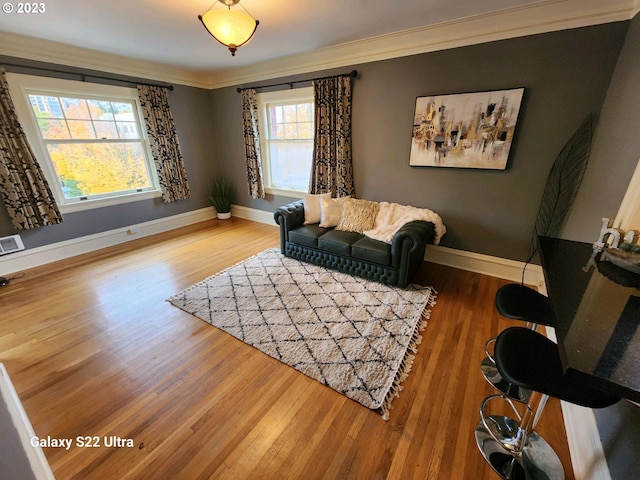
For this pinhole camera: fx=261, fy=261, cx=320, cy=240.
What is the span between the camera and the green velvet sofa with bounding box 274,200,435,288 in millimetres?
2570

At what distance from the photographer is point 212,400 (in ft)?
5.22

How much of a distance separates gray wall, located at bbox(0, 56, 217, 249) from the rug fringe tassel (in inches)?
170

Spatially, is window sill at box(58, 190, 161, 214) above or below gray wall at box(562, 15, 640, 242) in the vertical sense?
below

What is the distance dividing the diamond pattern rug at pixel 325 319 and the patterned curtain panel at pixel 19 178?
2193 mm

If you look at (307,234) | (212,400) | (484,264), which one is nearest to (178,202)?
(307,234)

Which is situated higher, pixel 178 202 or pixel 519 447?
pixel 178 202

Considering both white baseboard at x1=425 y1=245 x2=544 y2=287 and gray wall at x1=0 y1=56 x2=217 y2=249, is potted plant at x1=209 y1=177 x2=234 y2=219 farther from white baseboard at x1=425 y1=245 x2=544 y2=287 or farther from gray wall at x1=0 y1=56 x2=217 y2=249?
white baseboard at x1=425 y1=245 x2=544 y2=287

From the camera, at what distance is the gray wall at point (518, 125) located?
88.7 inches

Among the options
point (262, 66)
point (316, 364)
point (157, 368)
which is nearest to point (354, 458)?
point (316, 364)

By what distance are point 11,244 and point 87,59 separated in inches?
96.1

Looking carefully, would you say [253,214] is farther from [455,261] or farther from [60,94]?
[455,261]

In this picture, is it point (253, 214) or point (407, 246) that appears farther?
point (253, 214)

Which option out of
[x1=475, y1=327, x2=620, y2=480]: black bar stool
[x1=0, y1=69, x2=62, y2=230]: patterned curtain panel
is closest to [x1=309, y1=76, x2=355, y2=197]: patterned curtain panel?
[x1=475, y1=327, x2=620, y2=480]: black bar stool

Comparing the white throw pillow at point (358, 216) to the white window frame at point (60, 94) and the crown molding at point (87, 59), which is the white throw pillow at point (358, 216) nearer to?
the white window frame at point (60, 94)
